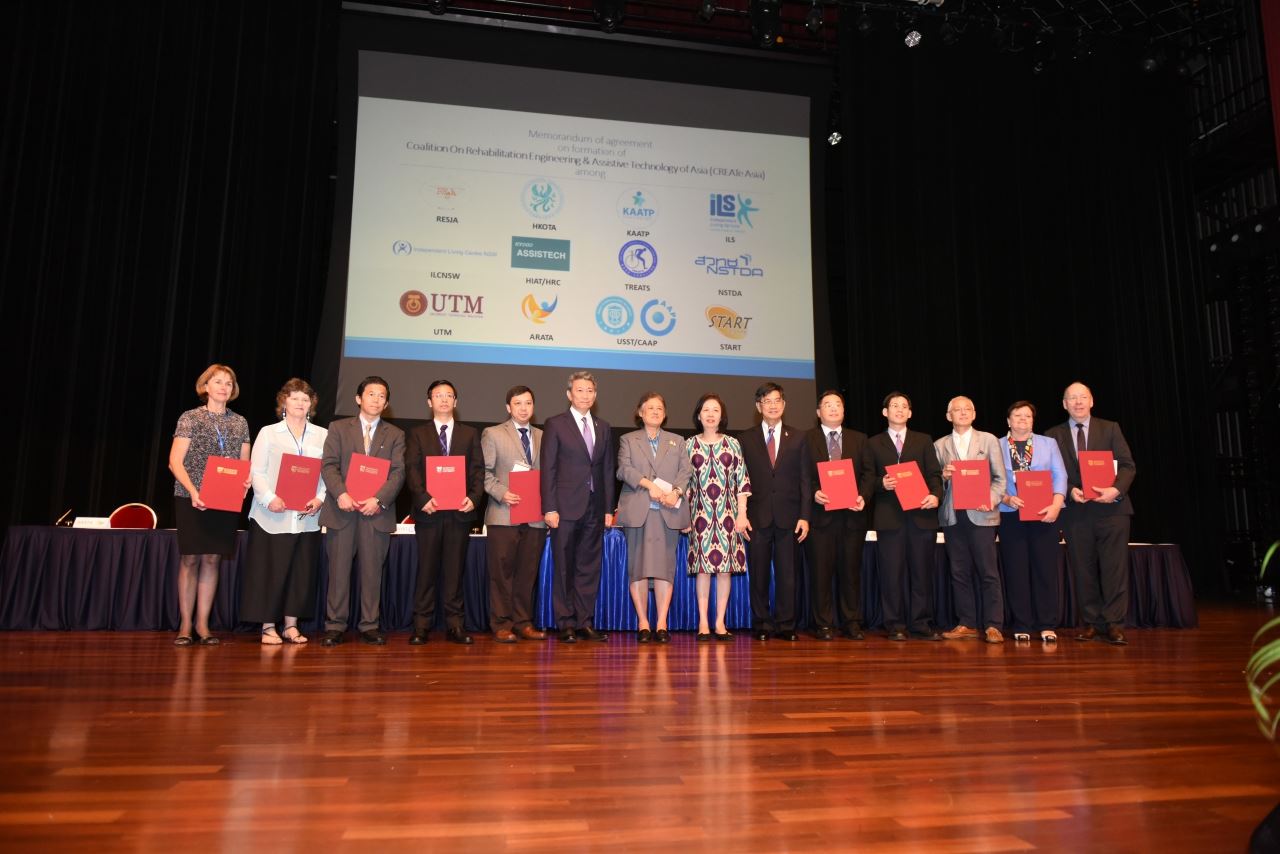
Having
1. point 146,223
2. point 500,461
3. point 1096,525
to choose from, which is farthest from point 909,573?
point 146,223

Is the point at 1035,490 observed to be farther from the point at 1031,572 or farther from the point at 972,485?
the point at 1031,572

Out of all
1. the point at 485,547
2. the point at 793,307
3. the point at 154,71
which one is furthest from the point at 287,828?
the point at 154,71

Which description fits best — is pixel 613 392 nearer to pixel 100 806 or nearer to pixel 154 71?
pixel 154 71

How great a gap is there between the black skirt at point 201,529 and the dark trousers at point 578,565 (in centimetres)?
166

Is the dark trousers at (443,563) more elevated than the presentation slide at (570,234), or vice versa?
the presentation slide at (570,234)

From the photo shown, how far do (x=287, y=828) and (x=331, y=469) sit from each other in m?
3.05

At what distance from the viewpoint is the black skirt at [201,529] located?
13.7 feet

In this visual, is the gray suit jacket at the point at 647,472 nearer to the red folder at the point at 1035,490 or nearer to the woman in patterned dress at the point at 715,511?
the woman in patterned dress at the point at 715,511

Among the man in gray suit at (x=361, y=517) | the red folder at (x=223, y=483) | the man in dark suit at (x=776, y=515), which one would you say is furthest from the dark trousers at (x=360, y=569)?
the man in dark suit at (x=776, y=515)

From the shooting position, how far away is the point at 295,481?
4203mm

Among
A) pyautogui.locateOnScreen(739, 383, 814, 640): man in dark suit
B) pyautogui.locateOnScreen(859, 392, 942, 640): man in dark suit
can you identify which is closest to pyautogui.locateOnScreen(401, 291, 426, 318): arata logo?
pyautogui.locateOnScreen(739, 383, 814, 640): man in dark suit

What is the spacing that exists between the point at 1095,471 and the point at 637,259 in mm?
3525

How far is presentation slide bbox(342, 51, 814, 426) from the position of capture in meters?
6.25

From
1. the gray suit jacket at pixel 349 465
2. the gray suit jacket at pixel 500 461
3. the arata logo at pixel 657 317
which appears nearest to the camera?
the gray suit jacket at pixel 349 465
